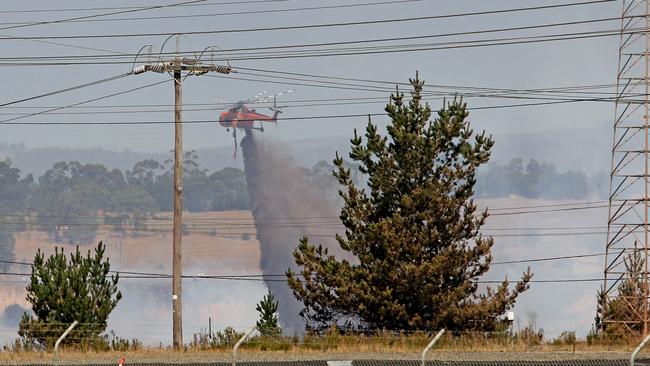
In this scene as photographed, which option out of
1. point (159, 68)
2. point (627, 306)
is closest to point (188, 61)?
point (159, 68)

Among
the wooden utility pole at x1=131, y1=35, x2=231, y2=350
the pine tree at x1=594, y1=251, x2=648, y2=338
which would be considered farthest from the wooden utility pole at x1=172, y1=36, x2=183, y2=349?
the pine tree at x1=594, y1=251, x2=648, y2=338

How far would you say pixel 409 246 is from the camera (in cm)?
5591

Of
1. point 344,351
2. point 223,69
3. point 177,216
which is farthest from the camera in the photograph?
point 223,69

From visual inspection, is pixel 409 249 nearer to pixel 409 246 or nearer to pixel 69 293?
pixel 409 246

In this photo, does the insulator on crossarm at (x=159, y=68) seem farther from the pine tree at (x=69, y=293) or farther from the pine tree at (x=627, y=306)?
the pine tree at (x=627, y=306)

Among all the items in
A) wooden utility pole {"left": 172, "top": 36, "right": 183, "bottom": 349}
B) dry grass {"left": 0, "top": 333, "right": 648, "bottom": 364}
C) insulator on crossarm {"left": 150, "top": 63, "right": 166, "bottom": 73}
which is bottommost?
dry grass {"left": 0, "top": 333, "right": 648, "bottom": 364}

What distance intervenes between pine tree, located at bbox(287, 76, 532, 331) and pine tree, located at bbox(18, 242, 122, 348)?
30.7 feet

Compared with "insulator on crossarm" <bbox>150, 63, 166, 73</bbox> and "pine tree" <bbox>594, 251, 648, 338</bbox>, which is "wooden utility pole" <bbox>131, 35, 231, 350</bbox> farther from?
"pine tree" <bbox>594, 251, 648, 338</bbox>

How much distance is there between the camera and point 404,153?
190ft

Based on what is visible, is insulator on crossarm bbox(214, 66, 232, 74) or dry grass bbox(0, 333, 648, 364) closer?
dry grass bbox(0, 333, 648, 364)

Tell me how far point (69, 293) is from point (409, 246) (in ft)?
53.6

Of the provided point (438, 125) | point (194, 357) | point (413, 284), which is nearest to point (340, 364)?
point (194, 357)

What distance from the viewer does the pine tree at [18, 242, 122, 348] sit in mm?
50188

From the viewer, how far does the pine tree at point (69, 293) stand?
50188 mm
